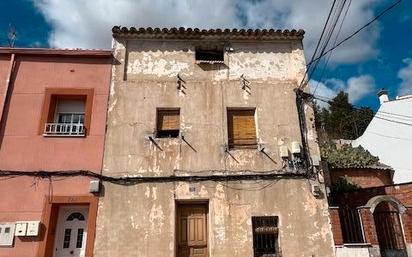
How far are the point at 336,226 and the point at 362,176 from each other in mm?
6629

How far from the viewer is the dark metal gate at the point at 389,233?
983 cm

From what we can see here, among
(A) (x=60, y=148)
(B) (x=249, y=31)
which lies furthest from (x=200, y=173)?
(B) (x=249, y=31)

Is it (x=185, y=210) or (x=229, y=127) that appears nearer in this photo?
(x=185, y=210)

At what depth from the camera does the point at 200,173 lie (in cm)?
992

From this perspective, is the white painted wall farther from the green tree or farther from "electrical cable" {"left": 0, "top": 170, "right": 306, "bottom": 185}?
the green tree

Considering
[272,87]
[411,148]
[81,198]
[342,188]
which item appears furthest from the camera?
[411,148]

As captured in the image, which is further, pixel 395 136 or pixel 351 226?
pixel 395 136

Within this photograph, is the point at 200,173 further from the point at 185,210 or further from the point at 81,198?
the point at 81,198

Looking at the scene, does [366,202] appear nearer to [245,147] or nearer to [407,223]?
[407,223]

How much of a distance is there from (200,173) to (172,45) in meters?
4.49

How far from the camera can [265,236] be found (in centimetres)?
961

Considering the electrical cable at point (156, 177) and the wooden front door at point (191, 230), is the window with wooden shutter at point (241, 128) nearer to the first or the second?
the electrical cable at point (156, 177)

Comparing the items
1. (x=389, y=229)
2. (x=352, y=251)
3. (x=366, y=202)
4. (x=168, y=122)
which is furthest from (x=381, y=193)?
(x=168, y=122)

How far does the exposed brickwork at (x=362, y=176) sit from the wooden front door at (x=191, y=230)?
7.16m
